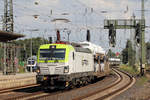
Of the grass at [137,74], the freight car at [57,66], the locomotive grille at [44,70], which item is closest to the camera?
the freight car at [57,66]

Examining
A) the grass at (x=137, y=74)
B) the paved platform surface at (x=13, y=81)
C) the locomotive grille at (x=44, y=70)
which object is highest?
the locomotive grille at (x=44, y=70)

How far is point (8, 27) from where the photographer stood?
3291 cm

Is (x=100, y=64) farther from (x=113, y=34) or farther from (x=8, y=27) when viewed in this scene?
(x=8, y=27)

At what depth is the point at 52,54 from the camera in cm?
1983

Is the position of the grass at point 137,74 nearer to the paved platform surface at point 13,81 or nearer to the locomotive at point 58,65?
the locomotive at point 58,65

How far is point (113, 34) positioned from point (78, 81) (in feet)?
46.5

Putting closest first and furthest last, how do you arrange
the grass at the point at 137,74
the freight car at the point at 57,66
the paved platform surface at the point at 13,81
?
the freight car at the point at 57,66 < the paved platform surface at the point at 13,81 < the grass at the point at 137,74

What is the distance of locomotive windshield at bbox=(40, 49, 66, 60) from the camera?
1962 centimetres

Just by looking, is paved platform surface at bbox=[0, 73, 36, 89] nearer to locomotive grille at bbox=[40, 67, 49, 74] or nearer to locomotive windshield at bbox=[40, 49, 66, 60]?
locomotive grille at bbox=[40, 67, 49, 74]

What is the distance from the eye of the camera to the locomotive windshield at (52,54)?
19.6 meters

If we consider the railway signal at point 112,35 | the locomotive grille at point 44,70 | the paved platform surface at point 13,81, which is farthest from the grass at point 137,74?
the locomotive grille at point 44,70

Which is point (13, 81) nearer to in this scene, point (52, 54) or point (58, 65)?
point (52, 54)

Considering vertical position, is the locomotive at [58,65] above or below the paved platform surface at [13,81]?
above

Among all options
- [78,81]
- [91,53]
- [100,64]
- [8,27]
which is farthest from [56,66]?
[8,27]
